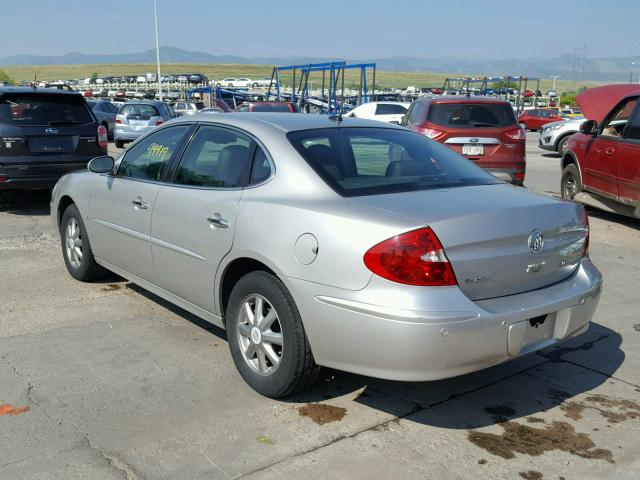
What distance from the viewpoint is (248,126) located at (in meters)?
4.16

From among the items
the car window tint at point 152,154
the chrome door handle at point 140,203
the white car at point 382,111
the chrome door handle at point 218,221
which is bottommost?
the white car at point 382,111

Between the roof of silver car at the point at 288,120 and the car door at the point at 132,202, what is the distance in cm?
33

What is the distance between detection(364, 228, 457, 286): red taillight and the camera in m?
3.11

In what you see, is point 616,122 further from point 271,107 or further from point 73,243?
point 271,107

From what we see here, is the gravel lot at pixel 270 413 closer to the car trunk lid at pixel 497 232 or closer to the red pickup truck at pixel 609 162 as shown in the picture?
the car trunk lid at pixel 497 232

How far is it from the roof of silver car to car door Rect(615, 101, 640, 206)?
4813mm

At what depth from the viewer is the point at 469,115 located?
34.3ft

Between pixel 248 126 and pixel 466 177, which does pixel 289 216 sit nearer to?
pixel 248 126

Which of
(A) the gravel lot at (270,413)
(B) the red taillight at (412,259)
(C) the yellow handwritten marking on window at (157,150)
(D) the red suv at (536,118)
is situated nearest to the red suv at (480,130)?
(A) the gravel lot at (270,413)

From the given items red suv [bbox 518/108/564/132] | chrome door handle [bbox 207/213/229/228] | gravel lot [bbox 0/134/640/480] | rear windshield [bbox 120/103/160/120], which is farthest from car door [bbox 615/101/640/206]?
red suv [bbox 518/108/564/132]

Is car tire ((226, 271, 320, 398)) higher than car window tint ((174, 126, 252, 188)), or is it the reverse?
car window tint ((174, 126, 252, 188))

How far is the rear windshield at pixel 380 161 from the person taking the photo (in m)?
3.76

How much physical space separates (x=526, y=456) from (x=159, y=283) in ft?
8.78

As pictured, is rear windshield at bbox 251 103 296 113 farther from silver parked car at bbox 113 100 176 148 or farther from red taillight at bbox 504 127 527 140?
red taillight at bbox 504 127 527 140
